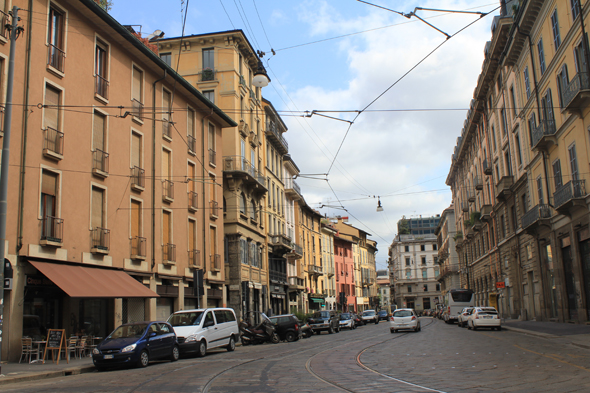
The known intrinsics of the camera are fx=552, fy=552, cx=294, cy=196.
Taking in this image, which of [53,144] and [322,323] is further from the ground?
[53,144]

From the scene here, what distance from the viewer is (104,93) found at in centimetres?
2392

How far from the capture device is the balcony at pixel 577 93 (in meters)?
23.7

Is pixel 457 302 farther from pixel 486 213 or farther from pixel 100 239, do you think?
pixel 100 239

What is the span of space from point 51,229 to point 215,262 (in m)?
15.2

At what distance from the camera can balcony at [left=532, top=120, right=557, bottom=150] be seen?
29.4 m

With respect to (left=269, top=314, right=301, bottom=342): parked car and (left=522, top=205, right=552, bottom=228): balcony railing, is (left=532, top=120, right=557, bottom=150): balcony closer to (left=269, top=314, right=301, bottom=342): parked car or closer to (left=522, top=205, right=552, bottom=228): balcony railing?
(left=522, top=205, right=552, bottom=228): balcony railing

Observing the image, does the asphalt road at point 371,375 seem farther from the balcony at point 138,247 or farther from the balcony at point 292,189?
the balcony at point 292,189

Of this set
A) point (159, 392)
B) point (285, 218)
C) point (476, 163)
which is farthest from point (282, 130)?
point (159, 392)

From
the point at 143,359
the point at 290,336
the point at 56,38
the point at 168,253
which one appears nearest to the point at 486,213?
the point at 290,336

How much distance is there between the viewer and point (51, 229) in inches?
776

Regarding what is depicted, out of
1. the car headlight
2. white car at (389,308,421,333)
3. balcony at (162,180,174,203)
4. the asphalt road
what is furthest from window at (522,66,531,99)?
the car headlight

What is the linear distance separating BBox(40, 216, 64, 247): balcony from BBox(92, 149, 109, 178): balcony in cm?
317

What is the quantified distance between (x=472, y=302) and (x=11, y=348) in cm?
3925

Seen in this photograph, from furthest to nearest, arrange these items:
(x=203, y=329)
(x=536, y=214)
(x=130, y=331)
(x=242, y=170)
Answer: (x=242, y=170) < (x=536, y=214) < (x=203, y=329) < (x=130, y=331)
